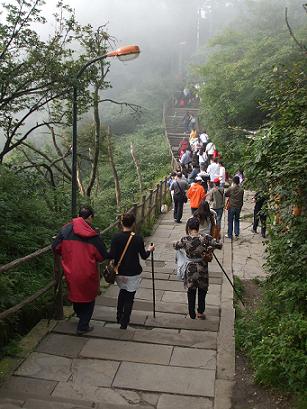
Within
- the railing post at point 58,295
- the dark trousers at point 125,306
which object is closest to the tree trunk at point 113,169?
the railing post at point 58,295

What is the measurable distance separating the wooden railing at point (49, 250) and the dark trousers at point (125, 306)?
2.64 feet

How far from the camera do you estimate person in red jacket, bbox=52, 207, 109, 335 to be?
5105mm

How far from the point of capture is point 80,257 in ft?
16.8

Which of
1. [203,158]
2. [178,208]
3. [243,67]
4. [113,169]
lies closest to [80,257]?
[178,208]

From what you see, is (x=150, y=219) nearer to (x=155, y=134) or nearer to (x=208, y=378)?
(x=208, y=378)

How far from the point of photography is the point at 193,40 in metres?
52.2

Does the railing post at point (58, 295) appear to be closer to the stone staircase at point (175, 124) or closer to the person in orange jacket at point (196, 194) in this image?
the person in orange jacket at point (196, 194)

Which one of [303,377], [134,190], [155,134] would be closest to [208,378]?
[303,377]

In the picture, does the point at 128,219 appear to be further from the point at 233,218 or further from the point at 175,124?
the point at 175,124

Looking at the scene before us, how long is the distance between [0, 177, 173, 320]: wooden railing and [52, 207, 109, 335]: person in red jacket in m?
0.35

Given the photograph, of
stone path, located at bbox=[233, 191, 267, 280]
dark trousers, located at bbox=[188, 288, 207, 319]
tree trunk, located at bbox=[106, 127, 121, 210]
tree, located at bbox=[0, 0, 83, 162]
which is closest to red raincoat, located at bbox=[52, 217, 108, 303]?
dark trousers, located at bbox=[188, 288, 207, 319]

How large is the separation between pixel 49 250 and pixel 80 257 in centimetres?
62

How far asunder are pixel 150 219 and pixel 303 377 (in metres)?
9.54

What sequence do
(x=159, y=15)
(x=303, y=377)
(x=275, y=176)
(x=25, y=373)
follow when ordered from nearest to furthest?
(x=303, y=377) → (x=25, y=373) → (x=275, y=176) → (x=159, y=15)
